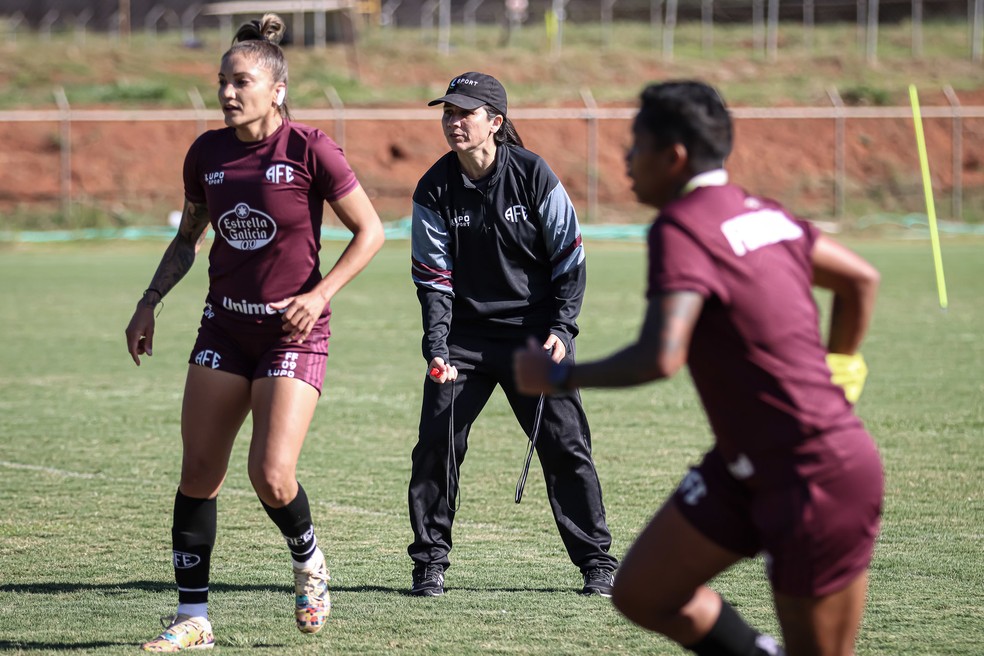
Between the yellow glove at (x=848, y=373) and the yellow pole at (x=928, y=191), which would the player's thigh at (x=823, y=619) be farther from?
the yellow pole at (x=928, y=191)

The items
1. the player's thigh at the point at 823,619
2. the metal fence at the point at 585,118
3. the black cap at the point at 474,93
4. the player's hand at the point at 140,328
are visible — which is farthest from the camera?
the metal fence at the point at 585,118

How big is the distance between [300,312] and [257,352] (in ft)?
0.93

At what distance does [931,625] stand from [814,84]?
4161 cm

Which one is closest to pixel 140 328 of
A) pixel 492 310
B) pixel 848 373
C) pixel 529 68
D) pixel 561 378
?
pixel 492 310

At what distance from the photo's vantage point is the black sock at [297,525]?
485cm

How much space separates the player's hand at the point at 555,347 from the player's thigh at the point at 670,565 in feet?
7.70

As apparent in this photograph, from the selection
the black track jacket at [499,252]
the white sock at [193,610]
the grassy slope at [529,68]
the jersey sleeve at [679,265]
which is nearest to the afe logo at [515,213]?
the black track jacket at [499,252]

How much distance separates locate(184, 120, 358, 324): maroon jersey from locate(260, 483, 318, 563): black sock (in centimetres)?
72

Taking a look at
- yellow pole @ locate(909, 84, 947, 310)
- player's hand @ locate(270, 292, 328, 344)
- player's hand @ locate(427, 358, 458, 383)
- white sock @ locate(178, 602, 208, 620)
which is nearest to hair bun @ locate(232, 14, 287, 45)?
player's hand @ locate(270, 292, 328, 344)

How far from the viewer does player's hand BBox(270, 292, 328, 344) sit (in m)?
4.73

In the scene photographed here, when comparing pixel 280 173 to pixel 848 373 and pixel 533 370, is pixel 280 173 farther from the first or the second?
pixel 848 373

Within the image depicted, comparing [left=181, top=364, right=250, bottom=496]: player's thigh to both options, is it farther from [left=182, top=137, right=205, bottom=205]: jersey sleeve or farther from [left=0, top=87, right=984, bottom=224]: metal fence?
[left=0, top=87, right=984, bottom=224]: metal fence

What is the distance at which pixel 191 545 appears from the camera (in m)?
4.98

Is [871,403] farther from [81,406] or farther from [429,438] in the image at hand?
[81,406]
